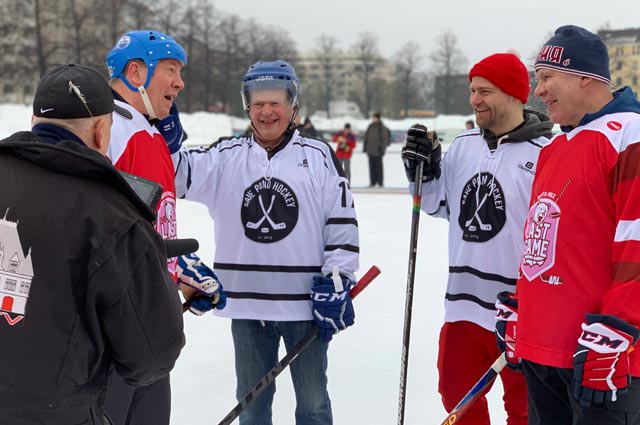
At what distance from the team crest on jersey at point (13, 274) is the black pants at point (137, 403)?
2.28 ft

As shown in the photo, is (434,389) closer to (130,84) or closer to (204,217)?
(130,84)

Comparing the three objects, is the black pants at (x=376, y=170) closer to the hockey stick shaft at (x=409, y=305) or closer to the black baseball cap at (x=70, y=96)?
the hockey stick shaft at (x=409, y=305)

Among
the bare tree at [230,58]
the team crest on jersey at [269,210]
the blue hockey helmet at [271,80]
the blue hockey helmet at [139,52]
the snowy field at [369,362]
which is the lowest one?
the snowy field at [369,362]

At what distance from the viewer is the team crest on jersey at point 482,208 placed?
2.33 m

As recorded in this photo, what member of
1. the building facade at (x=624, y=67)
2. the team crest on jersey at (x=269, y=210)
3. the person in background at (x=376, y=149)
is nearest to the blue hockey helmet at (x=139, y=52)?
the team crest on jersey at (x=269, y=210)

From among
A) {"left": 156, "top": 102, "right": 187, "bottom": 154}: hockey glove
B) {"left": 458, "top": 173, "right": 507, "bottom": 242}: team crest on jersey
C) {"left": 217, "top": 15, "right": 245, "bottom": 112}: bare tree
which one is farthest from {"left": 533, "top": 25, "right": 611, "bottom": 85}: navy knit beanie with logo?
{"left": 217, "top": 15, "right": 245, "bottom": 112}: bare tree

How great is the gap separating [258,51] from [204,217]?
3511 cm

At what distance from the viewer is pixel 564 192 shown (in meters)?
1.72

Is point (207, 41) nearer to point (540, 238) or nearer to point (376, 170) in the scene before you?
point (376, 170)

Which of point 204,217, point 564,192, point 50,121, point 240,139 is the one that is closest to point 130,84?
point 240,139

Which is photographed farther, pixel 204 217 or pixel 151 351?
pixel 204 217

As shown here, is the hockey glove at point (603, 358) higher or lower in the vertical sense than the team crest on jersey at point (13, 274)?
lower

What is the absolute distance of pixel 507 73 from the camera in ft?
7.71

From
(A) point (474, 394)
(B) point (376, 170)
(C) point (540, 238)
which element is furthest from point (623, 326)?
(B) point (376, 170)
